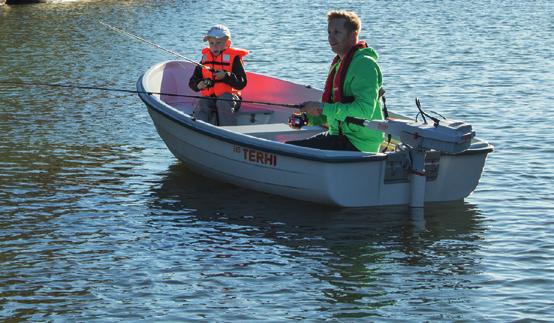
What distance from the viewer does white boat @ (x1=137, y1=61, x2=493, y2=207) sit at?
11.5m

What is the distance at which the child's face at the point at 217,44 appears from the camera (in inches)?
547

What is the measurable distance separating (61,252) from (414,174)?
11.4ft

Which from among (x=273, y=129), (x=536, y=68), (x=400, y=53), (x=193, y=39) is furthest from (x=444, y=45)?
(x=273, y=129)

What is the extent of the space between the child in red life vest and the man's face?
8.51 feet

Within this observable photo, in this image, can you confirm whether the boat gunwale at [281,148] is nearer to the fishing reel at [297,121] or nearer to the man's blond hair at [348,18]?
the fishing reel at [297,121]

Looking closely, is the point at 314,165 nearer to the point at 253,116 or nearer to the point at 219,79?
the point at 219,79

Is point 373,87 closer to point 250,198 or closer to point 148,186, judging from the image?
point 250,198

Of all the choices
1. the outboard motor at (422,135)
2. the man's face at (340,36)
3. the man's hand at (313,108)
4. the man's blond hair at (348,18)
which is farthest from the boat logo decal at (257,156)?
the man's blond hair at (348,18)

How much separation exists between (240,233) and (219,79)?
10.2 ft

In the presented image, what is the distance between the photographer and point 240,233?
445 inches

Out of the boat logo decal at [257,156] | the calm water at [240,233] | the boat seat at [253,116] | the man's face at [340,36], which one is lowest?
the calm water at [240,233]

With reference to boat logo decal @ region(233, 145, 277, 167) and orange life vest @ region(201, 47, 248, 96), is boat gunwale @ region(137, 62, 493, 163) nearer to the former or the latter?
boat logo decal @ region(233, 145, 277, 167)

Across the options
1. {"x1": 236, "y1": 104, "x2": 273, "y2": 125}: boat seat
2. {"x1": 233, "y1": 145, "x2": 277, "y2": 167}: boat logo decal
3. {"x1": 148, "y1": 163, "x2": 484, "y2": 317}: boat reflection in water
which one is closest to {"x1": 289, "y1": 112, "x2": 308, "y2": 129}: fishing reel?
{"x1": 233, "y1": 145, "x2": 277, "y2": 167}: boat logo decal

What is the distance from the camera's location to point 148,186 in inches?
526
